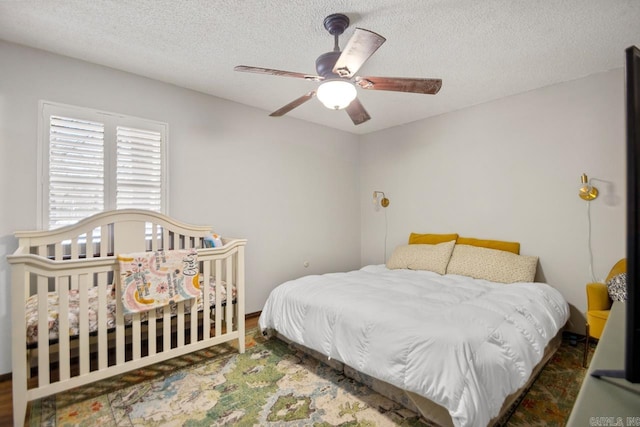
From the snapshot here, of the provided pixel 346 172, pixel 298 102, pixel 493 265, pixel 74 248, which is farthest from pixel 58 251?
pixel 493 265

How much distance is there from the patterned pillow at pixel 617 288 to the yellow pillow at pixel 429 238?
1432 mm

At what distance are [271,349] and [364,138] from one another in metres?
3.31

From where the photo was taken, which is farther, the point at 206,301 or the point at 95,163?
the point at 95,163

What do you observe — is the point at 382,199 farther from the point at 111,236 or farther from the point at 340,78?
the point at 111,236

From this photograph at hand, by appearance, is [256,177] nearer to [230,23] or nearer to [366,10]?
[230,23]

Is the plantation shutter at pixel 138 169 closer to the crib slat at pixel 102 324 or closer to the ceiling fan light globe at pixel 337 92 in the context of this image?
the crib slat at pixel 102 324

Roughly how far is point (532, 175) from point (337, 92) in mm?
2389

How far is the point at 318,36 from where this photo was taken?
2096 mm

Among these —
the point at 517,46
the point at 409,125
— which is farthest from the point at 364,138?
the point at 517,46

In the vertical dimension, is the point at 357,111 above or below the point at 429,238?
above

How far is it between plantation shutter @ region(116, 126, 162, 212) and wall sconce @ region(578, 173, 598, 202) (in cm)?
385

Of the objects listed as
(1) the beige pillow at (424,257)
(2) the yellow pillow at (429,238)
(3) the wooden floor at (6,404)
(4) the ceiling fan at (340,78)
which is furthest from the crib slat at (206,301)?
(2) the yellow pillow at (429,238)

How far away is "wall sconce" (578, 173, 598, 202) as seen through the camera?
266 centimetres

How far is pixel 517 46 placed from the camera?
2.23 metres
